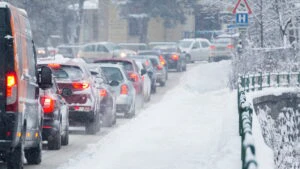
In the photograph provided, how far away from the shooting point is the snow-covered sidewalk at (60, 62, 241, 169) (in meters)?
15.4

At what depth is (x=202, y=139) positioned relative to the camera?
66.1ft

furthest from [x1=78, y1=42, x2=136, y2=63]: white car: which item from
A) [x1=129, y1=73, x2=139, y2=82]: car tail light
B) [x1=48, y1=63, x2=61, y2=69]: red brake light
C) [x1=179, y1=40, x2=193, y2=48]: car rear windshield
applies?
[x1=48, y1=63, x2=61, y2=69]: red brake light

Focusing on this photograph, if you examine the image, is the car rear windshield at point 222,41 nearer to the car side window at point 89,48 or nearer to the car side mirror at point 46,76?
the car side window at point 89,48

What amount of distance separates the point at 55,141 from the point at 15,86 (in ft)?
17.1

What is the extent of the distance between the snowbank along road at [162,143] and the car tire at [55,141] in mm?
133

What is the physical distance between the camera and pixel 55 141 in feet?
58.3

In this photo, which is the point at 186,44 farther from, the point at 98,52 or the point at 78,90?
the point at 78,90

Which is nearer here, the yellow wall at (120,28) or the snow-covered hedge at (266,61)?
the snow-covered hedge at (266,61)

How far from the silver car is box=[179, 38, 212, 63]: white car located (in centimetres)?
4074

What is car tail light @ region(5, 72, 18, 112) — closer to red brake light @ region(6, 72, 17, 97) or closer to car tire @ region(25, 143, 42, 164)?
red brake light @ region(6, 72, 17, 97)

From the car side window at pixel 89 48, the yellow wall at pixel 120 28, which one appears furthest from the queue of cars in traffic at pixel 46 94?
the yellow wall at pixel 120 28

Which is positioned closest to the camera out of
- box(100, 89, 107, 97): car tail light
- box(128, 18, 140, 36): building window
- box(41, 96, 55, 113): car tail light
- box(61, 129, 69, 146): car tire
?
box(41, 96, 55, 113): car tail light

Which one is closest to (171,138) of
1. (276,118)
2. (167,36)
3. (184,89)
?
(276,118)

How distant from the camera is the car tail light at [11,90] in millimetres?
12578
